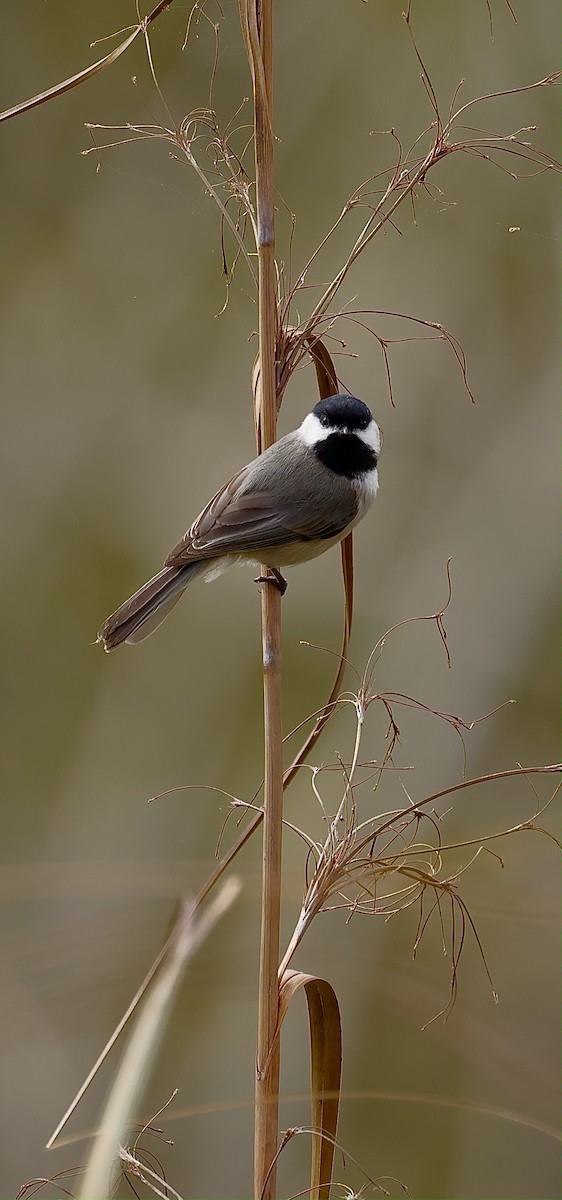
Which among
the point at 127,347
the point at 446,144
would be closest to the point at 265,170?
the point at 446,144

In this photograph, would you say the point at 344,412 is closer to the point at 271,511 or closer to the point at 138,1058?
the point at 271,511

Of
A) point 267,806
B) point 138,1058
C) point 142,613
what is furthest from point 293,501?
point 138,1058

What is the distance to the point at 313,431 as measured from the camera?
111 cm

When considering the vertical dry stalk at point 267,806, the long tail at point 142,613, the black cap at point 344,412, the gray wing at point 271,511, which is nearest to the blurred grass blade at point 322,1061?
the vertical dry stalk at point 267,806

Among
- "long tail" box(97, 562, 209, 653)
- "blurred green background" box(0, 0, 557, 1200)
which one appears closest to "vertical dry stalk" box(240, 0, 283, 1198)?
"long tail" box(97, 562, 209, 653)

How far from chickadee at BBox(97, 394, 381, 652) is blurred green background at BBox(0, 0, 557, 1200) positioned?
0.41 metres

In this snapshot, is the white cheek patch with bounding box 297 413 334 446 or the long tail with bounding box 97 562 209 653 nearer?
the long tail with bounding box 97 562 209 653

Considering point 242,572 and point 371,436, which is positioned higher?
point 371,436

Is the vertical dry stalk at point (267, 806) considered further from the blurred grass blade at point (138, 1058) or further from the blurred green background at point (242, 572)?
the blurred green background at point (242, 572)

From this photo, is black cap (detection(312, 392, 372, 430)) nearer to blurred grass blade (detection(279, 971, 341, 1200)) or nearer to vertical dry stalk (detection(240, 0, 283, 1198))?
vertical dry stalk (detection(240, 0, 283, 1198))

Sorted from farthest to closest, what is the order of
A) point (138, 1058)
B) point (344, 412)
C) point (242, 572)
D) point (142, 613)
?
point (242, 572)
point (344, 412)
point (142, 613)
point (138, 1058)

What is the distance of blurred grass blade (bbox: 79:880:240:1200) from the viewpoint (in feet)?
2.01

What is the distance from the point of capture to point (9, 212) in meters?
1.77

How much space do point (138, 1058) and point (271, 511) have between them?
1.93 feet
